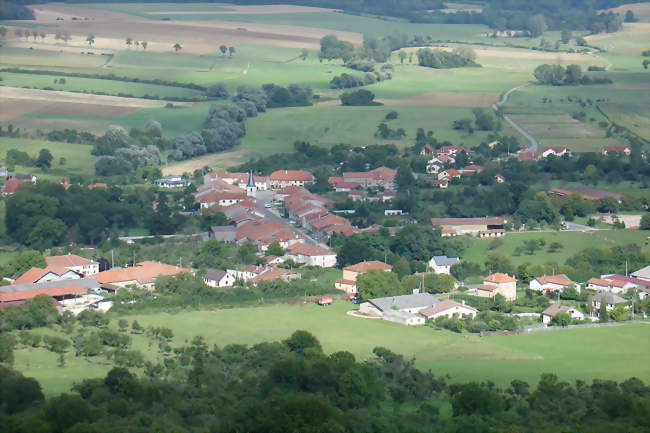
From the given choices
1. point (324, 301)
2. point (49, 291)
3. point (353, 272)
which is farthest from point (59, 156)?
point (324, 301)

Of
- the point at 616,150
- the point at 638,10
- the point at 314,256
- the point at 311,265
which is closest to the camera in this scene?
the point at 311,265

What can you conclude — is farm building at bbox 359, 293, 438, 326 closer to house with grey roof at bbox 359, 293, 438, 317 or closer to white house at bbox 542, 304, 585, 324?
house with grey roof at bbox 359, 293, 438, 317

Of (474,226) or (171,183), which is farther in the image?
Result: (171,183)

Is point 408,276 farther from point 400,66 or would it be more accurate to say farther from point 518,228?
point 400,66

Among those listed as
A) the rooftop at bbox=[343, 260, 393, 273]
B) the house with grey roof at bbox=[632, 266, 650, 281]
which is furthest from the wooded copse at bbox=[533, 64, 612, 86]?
the rooftop at bbox=[343, 260, 393, 273]

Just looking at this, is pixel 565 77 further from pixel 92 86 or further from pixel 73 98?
pixel 73 98

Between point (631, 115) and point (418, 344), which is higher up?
point (418, 344)
